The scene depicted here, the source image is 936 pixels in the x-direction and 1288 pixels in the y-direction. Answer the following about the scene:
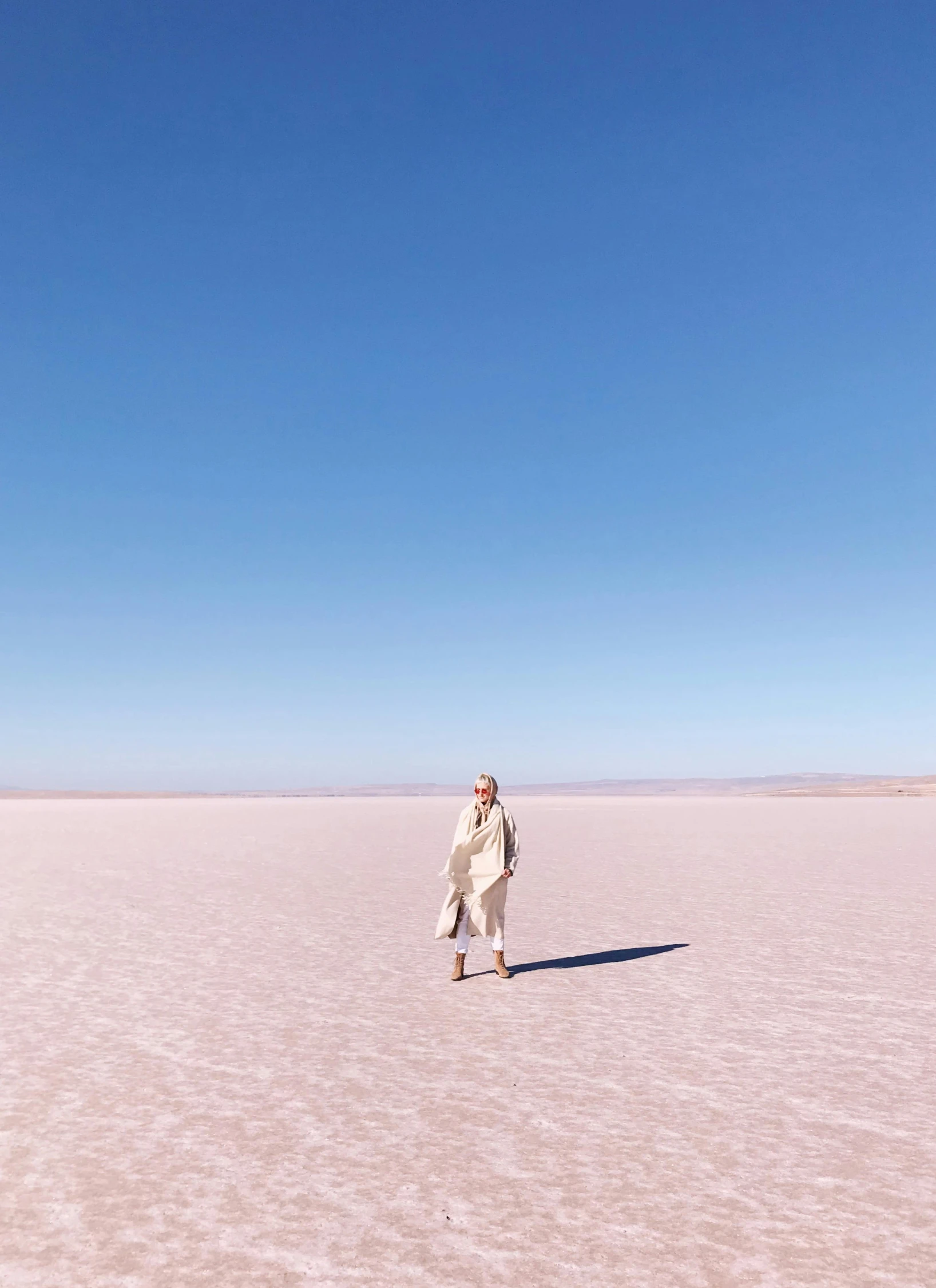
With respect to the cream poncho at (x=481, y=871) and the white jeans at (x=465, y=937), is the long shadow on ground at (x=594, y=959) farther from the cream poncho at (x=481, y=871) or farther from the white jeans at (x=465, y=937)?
the cream poncho at (x=481, y=871)

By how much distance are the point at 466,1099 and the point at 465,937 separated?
3072 millimetres

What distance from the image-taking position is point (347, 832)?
29141 millimetres

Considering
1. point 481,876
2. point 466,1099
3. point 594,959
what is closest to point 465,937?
point 481,876

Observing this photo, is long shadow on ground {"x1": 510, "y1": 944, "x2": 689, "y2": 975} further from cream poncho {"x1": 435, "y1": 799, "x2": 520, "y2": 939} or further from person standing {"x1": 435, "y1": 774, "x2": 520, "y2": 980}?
cream poncho {"x1": 435, "y1": 799, "x2": 520, "y2": 939}

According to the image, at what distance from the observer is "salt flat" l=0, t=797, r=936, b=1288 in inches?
137

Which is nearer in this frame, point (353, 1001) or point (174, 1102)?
point (174, 1102)

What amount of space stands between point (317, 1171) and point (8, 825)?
109 feet

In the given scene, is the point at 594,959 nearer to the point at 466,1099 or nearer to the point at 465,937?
the point at 465,937

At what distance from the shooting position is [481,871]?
8062 mm

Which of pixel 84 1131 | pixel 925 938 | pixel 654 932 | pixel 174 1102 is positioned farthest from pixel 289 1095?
pixel 925 938

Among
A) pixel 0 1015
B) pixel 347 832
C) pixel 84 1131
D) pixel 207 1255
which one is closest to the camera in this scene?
pixel 207 1255

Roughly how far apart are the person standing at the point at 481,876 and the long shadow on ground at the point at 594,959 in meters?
0.57

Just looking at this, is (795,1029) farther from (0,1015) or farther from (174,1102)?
(0,1015)

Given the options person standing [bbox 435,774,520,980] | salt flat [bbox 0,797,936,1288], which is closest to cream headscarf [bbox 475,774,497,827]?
person standing [bbox 435,774,520,980]
